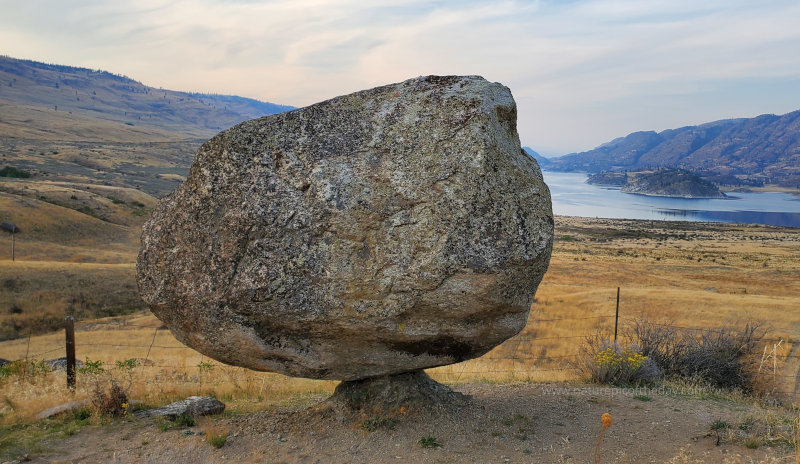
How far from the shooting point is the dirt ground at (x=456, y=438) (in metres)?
6.05

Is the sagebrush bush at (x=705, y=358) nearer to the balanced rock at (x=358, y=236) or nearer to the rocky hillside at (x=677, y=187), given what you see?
the balanced rock at (x=358, y=236)

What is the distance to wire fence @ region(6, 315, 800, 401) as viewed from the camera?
1086 centimetres

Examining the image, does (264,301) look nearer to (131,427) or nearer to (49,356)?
(131,427)

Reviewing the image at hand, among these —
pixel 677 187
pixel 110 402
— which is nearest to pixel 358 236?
pixel 110 402

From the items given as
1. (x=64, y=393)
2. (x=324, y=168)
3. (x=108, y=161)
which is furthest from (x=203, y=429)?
(x=108, y=161)

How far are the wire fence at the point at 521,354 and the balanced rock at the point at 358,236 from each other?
159 inches

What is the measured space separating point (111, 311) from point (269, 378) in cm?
1873

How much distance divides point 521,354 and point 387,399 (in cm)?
938

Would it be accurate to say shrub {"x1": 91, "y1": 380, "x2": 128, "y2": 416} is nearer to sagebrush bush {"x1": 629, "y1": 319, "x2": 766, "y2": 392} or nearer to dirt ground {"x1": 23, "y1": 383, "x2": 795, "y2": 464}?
dirt ground {"x1": 23, "y1": 383, "x2": 795, "y2": 464}

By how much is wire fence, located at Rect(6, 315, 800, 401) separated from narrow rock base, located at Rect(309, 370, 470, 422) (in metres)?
2.60

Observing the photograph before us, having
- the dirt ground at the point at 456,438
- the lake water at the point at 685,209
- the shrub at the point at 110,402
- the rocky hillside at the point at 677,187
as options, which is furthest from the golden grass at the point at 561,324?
the rocky hillside at the point at 677,187

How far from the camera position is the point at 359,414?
6855 mm

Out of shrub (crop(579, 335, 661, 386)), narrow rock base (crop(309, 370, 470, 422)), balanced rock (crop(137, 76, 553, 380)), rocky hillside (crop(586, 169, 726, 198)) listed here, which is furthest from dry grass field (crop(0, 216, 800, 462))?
rocky hillside (crop(586, 169, 726, 198))

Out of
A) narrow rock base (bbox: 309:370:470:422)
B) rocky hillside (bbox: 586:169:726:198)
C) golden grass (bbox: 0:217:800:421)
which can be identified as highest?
rocky hillside (bbox: 586:169:726:198)
